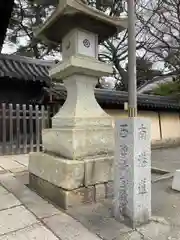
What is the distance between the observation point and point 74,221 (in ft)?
9.98

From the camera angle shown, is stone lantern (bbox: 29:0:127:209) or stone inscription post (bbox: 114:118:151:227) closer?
stone inscription post (bbox: 114:118:151:227)

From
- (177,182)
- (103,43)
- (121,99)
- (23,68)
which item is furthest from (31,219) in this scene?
(103,43)

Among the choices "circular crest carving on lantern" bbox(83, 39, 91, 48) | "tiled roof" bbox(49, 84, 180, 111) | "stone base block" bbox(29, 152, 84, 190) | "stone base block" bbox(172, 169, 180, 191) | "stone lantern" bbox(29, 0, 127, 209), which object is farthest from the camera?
"tiled roof" bbox(49, 84, 180, 111)

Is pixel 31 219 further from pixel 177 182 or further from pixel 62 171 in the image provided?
pixel 177 182

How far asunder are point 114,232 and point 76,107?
1.85m

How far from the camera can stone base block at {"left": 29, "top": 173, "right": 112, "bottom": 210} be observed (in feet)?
11.1

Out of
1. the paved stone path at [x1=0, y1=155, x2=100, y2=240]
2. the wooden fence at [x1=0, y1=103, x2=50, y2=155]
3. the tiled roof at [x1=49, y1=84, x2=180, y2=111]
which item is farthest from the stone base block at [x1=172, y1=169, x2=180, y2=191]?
the tiled roof at [x1=49, y1=84, x2=180, y2=111]

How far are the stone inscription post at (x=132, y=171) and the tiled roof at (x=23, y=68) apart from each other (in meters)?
6.02

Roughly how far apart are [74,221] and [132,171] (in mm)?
972

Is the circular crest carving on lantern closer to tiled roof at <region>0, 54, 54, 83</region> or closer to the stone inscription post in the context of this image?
the stone inscription post

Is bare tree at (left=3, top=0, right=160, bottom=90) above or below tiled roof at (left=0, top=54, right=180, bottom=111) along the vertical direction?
above

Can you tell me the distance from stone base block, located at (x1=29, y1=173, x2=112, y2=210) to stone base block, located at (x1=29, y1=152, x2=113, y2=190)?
0.25ft

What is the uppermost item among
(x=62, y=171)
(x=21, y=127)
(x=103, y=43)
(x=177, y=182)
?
(x=103, y=43)

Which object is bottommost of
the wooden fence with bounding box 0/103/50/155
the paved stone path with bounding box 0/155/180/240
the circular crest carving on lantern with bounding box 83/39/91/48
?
the paved stone path with bounding box 0/155/180/240
